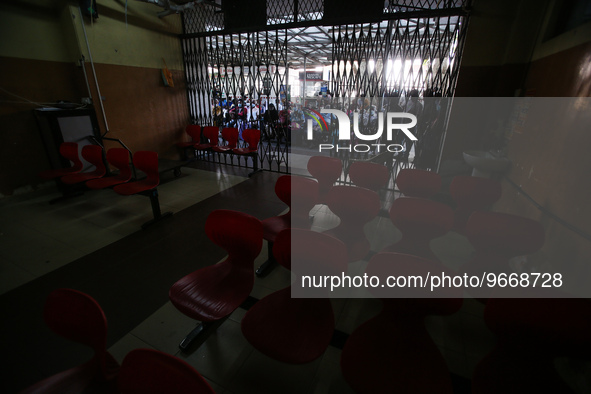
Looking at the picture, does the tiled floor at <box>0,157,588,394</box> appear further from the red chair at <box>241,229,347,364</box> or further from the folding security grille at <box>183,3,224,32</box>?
the folding security grille at <box>183,3,224,32</box>

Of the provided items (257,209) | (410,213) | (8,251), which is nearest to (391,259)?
(410,213)

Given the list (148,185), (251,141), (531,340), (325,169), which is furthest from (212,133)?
(531,340)

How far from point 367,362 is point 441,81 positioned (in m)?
4.05

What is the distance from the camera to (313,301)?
4.90 feet

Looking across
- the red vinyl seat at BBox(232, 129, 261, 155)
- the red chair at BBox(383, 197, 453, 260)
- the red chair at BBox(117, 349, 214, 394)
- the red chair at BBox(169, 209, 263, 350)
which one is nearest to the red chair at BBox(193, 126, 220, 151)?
the red vinyl seat at BBox(232, 129, 261, 155)

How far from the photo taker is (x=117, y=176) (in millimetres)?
3645

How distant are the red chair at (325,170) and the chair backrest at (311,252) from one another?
4.69ft

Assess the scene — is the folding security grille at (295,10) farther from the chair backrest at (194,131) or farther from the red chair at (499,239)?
the red chair at (499,239)

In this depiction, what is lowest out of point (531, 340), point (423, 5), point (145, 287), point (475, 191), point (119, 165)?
point (145, 287)

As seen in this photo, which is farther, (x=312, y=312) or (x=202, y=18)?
(x=202, y=18)

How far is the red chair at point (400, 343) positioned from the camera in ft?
3.59

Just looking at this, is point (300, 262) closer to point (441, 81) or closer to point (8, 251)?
point (8, 251)

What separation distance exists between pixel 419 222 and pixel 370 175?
104 centimetres

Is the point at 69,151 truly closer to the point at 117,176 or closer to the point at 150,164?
the point at 117,176
